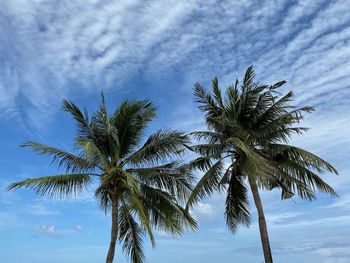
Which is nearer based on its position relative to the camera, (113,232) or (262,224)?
(113,232)

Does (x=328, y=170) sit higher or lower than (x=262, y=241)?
higher

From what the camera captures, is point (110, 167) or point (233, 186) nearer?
point (110, 167)

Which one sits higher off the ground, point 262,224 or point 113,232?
point 262,224

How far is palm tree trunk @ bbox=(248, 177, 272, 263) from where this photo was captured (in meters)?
18.8

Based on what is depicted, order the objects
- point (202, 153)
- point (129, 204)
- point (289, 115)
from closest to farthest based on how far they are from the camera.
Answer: point (129, 204) < point (289, 115) < point (202, 153)

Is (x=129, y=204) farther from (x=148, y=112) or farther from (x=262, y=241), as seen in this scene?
(x=262, y=241)

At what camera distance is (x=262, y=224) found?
19.3m

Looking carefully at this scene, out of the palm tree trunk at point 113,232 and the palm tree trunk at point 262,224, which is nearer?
the palm tree trunk at point 113,232

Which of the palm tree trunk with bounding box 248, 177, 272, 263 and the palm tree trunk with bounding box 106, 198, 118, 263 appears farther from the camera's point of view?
the palm tree trunk with bounding box 248, 177, 272, 263

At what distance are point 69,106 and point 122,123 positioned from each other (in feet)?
8.53

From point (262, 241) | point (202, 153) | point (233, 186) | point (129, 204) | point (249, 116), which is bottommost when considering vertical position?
point (262, 241)

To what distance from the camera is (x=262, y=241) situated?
19078 mm

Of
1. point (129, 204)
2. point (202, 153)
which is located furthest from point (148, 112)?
point (129, 204)

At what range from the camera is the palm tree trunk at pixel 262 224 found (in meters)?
18.8
